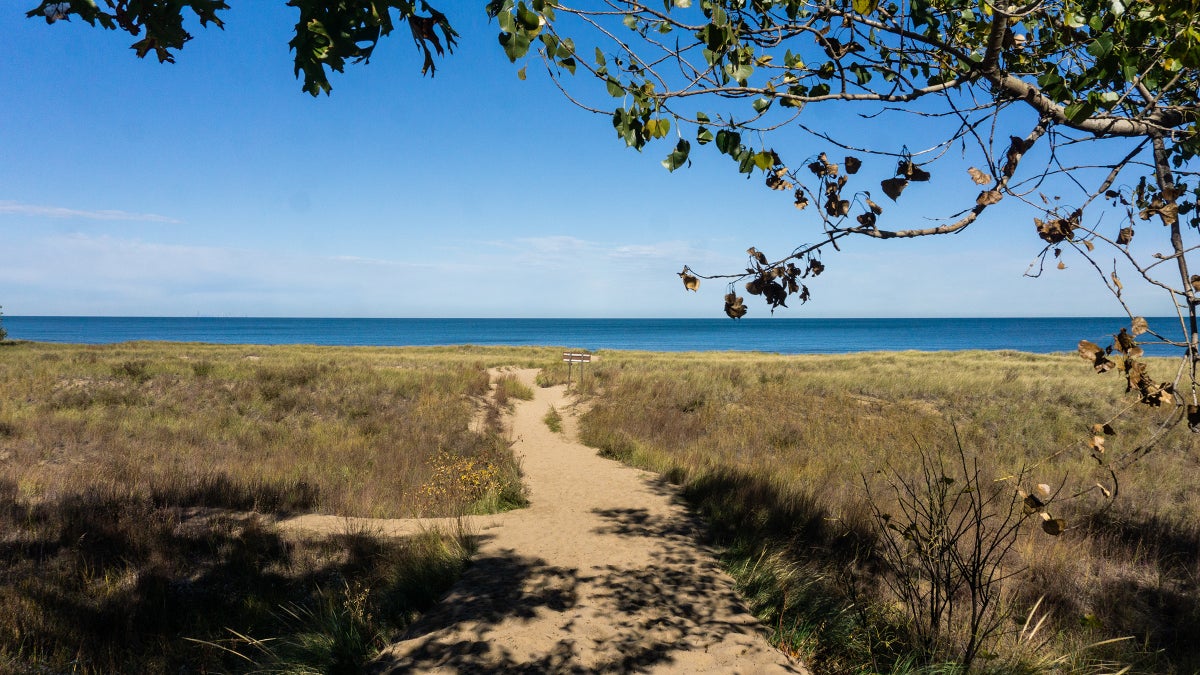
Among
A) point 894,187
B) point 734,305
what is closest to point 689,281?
point 734,305

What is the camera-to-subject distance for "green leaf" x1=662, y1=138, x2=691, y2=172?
109 inches

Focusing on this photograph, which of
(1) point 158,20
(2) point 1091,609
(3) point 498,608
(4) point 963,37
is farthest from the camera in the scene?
(2) point 1091,609

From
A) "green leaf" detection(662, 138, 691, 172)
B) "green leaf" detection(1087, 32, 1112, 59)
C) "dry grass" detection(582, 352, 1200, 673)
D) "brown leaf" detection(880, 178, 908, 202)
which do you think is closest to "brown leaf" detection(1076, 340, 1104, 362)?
"dry grass" detection(582, 352, 1200, 673)

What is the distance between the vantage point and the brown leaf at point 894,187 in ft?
8.46

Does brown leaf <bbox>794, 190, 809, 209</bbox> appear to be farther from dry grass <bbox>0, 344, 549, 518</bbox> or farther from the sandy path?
dry grass <bbox>0, 344, 549, 518</bbox>

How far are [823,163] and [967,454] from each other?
36.7 feet

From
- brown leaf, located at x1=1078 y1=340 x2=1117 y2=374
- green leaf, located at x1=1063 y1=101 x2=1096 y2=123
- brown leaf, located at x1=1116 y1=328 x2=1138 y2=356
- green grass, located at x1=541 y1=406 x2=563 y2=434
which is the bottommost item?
green grass, located at x1=541 y1=406 x2=563 y2=434

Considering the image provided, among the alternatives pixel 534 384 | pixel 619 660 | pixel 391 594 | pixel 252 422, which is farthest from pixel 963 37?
pixel 534 384

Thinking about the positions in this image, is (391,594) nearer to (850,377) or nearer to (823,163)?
(823,163)

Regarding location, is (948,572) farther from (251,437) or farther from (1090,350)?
(251,437)

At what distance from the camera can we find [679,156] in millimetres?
2770

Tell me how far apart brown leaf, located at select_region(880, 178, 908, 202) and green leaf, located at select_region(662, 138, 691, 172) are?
94 cm

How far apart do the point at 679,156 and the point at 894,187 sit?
1005 millimetres

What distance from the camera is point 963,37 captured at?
3416mm
